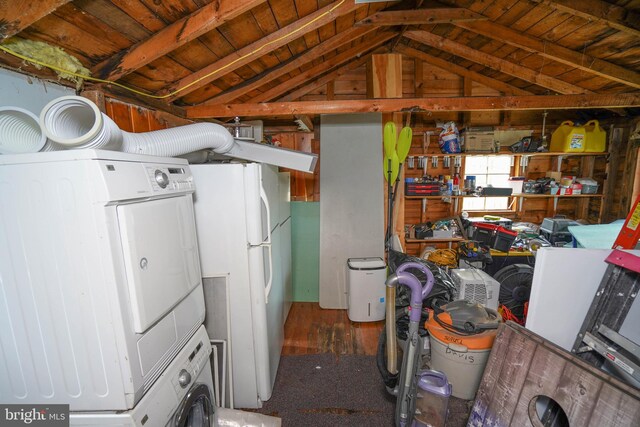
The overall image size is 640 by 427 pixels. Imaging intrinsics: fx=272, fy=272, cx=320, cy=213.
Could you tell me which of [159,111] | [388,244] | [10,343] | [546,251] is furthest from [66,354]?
[388,244]

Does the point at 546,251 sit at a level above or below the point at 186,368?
above

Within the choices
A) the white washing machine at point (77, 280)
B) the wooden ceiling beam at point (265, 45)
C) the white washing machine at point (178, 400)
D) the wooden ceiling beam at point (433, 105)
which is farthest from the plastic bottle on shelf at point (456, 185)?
the white washing machine at point (77, 280)

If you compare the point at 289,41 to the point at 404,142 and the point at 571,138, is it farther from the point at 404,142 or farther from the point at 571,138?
→ the point at 571,138

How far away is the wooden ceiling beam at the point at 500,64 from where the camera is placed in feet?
8.62

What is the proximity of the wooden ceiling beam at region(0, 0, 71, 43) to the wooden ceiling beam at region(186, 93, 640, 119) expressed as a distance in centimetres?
134

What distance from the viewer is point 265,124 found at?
11.4 feet

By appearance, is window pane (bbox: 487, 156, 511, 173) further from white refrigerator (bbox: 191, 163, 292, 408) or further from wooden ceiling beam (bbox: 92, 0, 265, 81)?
wooden ceiling beam (bbox: 92, 0, 265, 81)

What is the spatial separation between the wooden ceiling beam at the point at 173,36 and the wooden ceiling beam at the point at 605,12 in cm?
196

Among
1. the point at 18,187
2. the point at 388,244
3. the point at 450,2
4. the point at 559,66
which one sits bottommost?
the point at 388,244

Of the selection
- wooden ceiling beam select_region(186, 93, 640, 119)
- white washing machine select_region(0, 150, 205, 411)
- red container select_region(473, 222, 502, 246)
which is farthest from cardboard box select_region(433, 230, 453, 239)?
white washing machine select_region(0, 150, 205, 411)

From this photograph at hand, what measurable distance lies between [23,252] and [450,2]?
10.2 feet

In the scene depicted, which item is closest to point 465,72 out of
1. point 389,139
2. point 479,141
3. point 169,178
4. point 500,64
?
point 500,64

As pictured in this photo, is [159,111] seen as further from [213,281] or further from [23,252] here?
[23,252]

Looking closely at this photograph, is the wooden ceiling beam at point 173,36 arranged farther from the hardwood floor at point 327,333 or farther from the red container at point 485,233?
the red container at point 485,233
